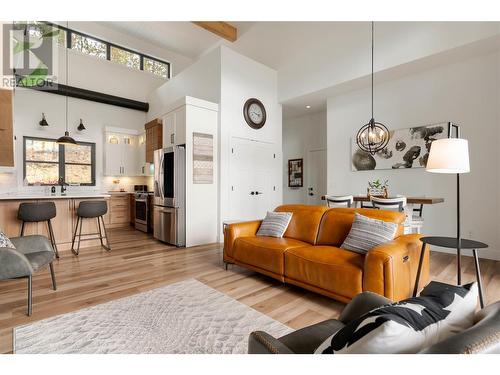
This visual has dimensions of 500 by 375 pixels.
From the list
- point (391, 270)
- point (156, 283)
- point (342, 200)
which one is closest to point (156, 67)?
point (342, 200)

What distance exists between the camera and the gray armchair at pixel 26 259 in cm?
210

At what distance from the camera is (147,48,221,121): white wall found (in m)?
5.23

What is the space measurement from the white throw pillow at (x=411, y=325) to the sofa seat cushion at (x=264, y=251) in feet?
6.24

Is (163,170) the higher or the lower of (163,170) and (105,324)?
the higher

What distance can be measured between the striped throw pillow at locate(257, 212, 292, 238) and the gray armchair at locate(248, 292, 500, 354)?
76.4 inches

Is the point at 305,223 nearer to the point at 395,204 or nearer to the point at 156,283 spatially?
the point at 395,204

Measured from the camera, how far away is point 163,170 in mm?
4922

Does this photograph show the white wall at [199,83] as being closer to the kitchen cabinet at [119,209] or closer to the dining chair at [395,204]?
the kitchen cabinet at [119,209]

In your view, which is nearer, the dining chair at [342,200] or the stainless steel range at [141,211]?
the dining chair at [342,200]

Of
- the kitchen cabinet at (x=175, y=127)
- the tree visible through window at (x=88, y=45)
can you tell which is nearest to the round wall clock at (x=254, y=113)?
the kitchen cabinet at (x=175, y=127)
